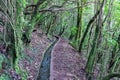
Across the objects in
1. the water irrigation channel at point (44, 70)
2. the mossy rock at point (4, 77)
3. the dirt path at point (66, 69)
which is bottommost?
the dirt path at point (66, 69)

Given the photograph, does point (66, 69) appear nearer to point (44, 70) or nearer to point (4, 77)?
point (44, 70)

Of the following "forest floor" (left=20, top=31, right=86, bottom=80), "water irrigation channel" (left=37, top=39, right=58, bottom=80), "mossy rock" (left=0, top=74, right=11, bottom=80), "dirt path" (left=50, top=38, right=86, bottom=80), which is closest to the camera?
"mossy rock" (left=0, top=74, right=11, bottom=80)

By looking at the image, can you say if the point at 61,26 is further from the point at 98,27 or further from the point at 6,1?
the point at 6,1

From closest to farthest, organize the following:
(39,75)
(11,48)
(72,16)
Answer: (11,48) → (39,75) → (72,16)

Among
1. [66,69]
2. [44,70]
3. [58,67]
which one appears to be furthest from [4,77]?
[66,69]

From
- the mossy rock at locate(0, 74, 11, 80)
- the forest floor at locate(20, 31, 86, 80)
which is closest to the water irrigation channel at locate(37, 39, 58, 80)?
the forest floor at locate(20, 31, 86, 80)

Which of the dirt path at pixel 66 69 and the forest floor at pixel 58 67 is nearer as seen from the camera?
the forest floor at pixel 58 67

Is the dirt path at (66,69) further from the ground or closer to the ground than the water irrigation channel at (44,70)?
closer to the ground

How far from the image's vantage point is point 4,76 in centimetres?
829

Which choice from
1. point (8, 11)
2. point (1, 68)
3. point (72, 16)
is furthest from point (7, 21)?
point (72, 16)

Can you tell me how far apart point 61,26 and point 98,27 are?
104 ft

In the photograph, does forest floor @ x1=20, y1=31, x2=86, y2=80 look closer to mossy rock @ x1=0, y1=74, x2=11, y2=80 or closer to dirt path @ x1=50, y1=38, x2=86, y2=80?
dirt path @ x1=50, y1=38, x2=86, y2=80

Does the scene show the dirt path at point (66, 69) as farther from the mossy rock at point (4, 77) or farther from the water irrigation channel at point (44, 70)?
the mossy rock at point (4, 77)

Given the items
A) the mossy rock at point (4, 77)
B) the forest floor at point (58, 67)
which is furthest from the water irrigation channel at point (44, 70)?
the mossy rock at point (4, 77)
